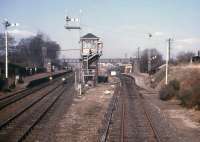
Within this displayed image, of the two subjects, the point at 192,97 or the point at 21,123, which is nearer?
the point at 21,123

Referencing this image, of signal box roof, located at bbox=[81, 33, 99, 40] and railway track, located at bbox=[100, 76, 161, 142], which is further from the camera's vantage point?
signal box roof, located at bbox=[81, 33, 99, 40]

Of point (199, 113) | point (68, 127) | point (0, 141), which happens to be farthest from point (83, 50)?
point (0, 141)

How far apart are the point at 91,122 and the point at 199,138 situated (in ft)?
22.3

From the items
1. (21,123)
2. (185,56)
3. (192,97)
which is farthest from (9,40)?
(21,123)

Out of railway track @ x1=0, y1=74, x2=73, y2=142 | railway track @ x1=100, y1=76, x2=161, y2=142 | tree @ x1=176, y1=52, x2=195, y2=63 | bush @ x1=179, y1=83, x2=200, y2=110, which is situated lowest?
railway track @ x1=100, y1=76, x2=161, y2=142

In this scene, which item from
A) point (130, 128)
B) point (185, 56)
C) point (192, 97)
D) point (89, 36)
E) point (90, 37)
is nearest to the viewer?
point (130, 128)

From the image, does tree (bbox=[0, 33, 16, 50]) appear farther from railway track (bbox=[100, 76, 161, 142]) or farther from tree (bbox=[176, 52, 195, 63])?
railway track (bbox=[100, 76, 161, 142])

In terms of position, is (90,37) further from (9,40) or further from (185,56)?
(185,56)

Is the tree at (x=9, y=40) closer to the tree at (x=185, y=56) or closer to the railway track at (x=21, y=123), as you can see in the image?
the tree at (x=185, y=56)

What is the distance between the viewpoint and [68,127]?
20375mm

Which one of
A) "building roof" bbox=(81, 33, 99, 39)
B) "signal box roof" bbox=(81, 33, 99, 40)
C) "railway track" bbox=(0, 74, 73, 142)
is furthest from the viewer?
"building roof" bbox=(81, 33, 99, 39)

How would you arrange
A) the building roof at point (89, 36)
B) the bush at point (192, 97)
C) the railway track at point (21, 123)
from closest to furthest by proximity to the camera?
the railway track at point (21, 123) → the bush at point (192, 97) → the building roof at point (89, 36)

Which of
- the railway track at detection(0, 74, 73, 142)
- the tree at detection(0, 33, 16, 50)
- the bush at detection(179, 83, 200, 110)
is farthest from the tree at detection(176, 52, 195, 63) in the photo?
the railway track at detection(0, 74, 73, 142)

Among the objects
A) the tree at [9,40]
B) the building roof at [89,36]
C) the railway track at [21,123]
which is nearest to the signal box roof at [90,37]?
the building roof at [89,36]
